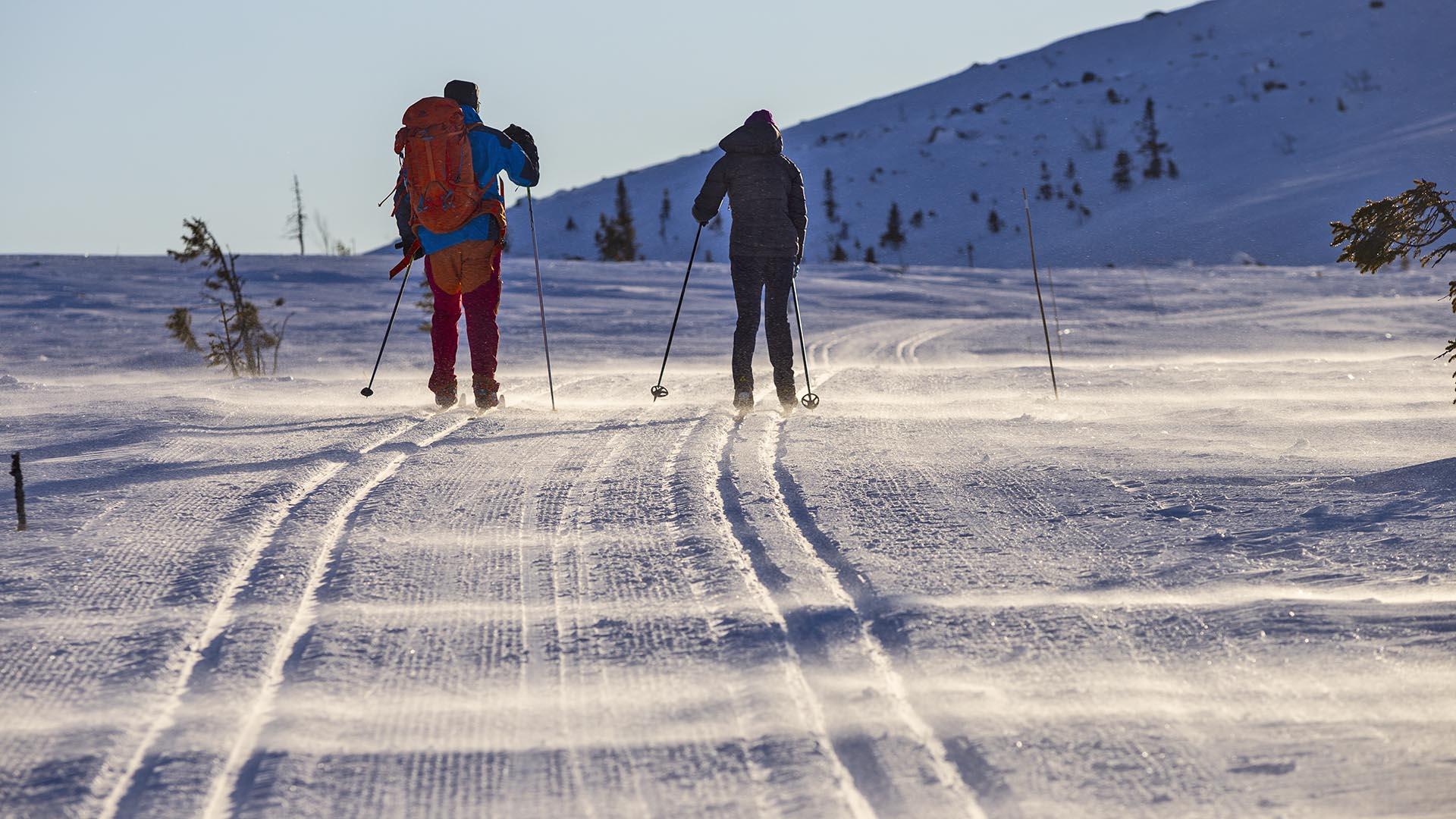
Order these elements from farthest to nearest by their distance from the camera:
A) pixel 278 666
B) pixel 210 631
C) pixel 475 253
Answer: pixel 475 253 → pixel 210 631 → pixel 278 666

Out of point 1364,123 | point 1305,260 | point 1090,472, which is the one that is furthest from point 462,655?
point 1364,123

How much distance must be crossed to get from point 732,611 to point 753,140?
4.93 meters

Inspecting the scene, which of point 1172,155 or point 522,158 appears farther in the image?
point 1172,155

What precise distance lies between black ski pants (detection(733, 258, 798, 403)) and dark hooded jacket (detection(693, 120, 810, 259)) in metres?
0.08

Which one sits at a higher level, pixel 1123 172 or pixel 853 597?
pixel 1123 172

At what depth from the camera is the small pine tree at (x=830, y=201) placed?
157 feet

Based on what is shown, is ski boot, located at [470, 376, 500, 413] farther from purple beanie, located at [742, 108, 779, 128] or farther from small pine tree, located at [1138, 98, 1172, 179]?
small pine tree, located at [1138, 98, 1172, 179]

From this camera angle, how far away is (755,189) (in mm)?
7984

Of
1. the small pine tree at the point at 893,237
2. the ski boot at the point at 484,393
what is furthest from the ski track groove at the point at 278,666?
the small pine tree at the point at 893,237

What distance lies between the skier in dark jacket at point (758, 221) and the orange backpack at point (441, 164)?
1.36 m

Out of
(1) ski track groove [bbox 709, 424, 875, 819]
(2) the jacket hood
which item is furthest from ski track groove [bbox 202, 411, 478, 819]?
→ (2) the jacket hood

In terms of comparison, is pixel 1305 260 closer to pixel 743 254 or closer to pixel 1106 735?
pixel 743 254

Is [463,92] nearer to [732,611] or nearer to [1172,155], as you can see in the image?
[732,611]

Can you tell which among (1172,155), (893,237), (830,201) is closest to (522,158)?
(893,237)
